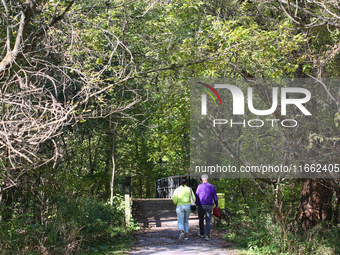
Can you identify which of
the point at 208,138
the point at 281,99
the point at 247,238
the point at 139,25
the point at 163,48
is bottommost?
the point at 247,238

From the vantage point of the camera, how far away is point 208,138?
43.2 ft

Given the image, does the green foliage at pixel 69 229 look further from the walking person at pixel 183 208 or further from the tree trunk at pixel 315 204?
the tree trunk at pixel 315 204

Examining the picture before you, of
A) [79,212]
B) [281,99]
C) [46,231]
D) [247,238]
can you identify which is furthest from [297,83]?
[46,231]

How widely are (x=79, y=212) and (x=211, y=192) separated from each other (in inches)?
127

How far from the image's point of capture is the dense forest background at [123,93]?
648 cm

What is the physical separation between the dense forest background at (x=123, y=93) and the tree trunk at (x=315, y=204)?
3cm

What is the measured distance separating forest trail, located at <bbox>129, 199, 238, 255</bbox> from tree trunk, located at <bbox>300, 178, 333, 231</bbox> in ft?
8.70

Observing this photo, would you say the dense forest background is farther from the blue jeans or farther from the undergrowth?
the blue jeans

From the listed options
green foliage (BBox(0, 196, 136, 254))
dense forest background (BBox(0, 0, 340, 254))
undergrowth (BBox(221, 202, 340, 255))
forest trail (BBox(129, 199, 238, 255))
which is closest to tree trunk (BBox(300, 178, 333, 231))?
dense forest background (BBox(0, 0, 340, 254))

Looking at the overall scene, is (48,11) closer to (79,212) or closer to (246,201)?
(79,212)

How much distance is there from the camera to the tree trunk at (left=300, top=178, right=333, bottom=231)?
1061cm

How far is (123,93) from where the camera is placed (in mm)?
9102

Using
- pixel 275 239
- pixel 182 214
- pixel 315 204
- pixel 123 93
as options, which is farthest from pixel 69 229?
pixel 315 204

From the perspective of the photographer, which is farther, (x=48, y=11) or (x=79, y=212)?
(x=79, y=212)
